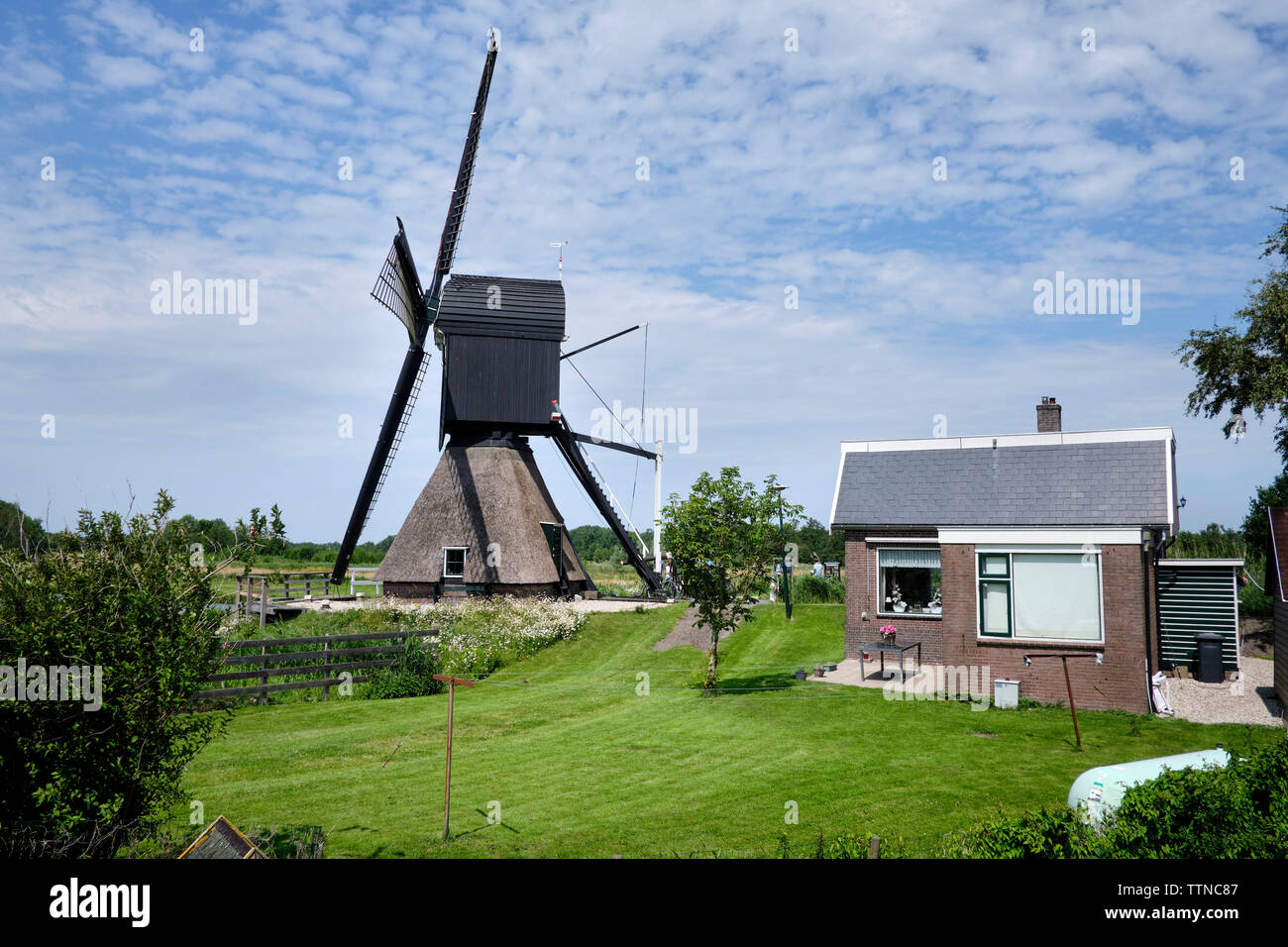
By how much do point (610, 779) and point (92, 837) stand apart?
7135 mm

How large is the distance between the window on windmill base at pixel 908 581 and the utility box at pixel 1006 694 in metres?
3.63

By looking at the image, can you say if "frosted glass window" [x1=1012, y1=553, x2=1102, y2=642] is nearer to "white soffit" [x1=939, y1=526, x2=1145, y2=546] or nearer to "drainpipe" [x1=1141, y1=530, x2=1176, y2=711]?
"white soffit" [x1=939, y1=526, x2=1145, y2=546]

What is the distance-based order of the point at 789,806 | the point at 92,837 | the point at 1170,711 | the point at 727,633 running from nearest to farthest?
the point at 92,837
the point at 789,806
the point at 1170,711
the point at 727,633

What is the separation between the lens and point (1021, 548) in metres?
19.4

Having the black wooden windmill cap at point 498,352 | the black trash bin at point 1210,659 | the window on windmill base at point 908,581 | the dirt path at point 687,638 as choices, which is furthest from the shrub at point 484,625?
the black trash bin at point 1210,659

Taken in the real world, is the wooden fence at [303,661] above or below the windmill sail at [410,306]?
below

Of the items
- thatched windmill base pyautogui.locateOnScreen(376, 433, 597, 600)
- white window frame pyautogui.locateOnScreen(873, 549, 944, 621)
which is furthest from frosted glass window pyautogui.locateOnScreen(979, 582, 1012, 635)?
Answer: thatched windmill base pyautogui.locateOnScreen(376, 433, 597, 600)

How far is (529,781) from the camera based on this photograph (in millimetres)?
12875

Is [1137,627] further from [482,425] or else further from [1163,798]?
[482,425]

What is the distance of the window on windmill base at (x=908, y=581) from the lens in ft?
70.8

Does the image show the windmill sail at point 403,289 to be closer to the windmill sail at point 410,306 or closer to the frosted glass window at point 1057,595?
the windmill sail at point 410,306

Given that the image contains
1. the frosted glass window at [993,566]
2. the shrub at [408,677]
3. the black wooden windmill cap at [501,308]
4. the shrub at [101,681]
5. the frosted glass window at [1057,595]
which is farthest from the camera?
the black wooden windmill cap at [501,308]

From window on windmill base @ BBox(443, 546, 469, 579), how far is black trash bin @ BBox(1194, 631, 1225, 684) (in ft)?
80.1
